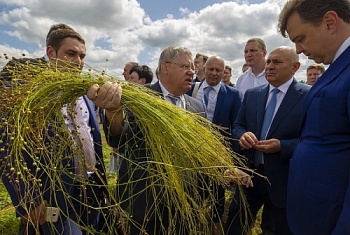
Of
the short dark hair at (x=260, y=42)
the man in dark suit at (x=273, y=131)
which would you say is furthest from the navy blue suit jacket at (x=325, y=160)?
the short dark hair at (x=260, y=42)

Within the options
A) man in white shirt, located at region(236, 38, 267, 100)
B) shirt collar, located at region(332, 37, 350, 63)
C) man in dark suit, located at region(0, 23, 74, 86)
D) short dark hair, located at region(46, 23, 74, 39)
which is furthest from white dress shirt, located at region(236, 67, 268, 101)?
man in dark suit, located at region(0, 23, 74, 86)

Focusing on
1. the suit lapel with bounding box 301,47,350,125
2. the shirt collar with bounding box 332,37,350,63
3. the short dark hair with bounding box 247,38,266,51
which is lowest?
the suit lapel with bounding box 301,47,350,125

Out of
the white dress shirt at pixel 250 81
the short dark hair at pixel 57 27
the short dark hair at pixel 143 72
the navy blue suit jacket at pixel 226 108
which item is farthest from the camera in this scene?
the short dark hair at pixel 143 72

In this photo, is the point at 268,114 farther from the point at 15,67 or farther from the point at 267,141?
the point at 15,67

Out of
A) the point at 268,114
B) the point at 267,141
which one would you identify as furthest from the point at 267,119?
the point at 267,141

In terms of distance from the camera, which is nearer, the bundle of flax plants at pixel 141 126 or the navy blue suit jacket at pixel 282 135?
Answer: the bundle of flax plants at pixel 141 126

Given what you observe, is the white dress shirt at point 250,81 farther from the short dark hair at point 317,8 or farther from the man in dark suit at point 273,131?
the short dark hair at point 317,8

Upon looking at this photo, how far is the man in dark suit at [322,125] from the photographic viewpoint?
5.00ft

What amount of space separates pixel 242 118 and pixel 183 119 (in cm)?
190

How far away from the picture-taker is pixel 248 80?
502 cm

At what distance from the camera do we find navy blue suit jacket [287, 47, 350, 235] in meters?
1.51

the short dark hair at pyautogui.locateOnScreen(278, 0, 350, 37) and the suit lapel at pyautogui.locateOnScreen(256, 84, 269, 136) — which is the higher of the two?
the short dark hair at pyautogui.locateOnScreen(278, 0, 350, 37)

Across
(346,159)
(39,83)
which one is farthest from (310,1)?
(39,83)

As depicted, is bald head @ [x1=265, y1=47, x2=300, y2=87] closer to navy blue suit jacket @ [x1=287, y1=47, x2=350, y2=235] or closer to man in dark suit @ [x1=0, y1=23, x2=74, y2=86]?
navy blue suit jacket @ [x1=287, y1=47, x2=350, y2=235]
